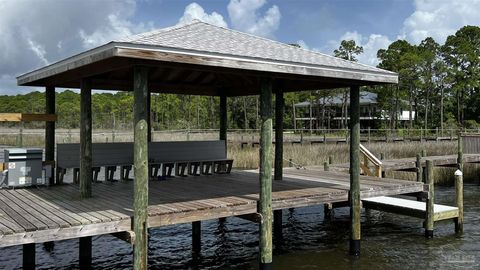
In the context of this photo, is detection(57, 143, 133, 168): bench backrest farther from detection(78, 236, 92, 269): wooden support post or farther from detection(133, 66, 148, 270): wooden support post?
detection(133, 66, 148, 270): wooden support post

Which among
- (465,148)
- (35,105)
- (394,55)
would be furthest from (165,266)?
(35,105)

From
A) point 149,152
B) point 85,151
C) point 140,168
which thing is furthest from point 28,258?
point 149,152

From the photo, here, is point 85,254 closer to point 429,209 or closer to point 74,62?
point 74,62

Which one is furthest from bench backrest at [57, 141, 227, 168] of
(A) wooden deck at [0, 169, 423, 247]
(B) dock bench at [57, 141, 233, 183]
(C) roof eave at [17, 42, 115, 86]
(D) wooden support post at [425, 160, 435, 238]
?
(D) wooden support post at [425, 160, 435, 238]

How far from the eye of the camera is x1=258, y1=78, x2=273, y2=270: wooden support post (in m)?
7.58

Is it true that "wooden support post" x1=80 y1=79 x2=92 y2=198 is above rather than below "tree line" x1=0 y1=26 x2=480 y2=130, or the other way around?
below

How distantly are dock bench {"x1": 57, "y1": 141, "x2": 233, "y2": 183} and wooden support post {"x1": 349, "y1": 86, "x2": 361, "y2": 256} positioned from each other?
12.8 ft

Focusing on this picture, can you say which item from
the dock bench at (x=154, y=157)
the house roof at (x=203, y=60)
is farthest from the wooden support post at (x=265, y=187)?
the dock bench at (x=154, y=157)

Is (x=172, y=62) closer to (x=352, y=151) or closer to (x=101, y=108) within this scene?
(x=352, y=151)

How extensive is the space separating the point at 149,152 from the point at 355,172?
5.08m

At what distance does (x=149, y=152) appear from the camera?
37.1 feet

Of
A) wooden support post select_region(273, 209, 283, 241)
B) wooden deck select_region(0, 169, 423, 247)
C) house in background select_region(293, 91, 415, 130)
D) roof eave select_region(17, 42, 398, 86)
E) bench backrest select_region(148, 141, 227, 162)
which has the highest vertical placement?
house in background select_region(293, 91, 415, 130)

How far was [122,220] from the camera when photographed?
21.2ft

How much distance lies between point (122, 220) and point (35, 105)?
58581 mm
